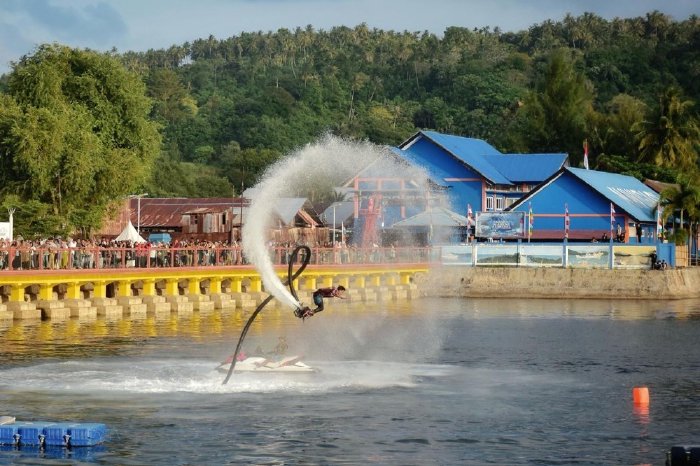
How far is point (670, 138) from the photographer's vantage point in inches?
5650

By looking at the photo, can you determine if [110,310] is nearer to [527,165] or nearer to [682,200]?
[682,200]

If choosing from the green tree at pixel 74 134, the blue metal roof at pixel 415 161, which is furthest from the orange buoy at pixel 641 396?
the blue metal roof at pixel 415 161

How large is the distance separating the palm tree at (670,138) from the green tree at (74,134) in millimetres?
64792

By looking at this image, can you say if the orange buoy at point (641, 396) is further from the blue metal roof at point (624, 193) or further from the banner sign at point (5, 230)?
the blue metal roof at point (624, 193)

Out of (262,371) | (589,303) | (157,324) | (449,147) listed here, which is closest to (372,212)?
(449,147)

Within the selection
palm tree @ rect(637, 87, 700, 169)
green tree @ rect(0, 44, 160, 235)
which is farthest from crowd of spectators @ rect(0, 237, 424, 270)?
palm tree @ rect(637, 87, 700, 169)

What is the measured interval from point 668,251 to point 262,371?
205 ft

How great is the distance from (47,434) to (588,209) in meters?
82.4

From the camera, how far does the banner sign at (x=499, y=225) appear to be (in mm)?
104250

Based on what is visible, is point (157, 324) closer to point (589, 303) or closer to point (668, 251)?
point (589, 303)

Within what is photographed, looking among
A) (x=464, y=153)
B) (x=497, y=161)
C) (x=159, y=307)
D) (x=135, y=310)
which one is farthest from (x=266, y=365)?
(x=497, y=161)

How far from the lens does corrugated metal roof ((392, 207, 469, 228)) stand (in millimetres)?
104875

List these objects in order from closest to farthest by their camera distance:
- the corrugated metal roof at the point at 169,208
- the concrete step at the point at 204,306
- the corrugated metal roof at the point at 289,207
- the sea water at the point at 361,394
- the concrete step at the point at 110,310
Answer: the sea water at the point at 361,394
the concrete step at the point at 110,310
the concrete step at the point at 204,306
the corrugated metal roof at the point at 289,207
the corrugated metal roof at the point at 169,208

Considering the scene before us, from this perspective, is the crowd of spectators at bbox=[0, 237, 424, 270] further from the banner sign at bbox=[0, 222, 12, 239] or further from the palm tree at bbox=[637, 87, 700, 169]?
the palm tree at bbox=[637, 87, 700, 169]
